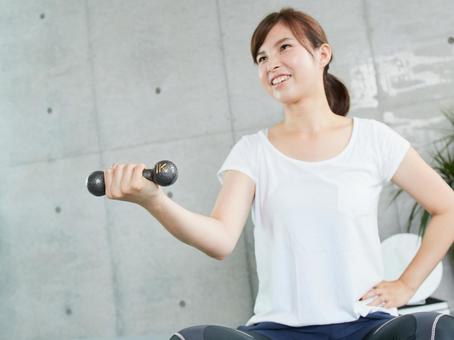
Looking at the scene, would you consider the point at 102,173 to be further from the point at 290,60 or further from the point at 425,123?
the point at 425,123

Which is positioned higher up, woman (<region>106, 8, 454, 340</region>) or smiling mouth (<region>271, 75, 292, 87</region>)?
smiling mouth (<region>271, 75, 292, 87</region>)

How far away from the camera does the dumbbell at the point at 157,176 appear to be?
3.24 ft

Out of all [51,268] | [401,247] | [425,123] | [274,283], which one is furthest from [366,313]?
[51,268]

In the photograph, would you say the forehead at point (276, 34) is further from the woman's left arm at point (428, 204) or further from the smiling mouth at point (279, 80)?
the woman's left arm at point (428, 204)

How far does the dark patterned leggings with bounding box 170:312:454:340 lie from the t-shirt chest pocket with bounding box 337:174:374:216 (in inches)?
12.0

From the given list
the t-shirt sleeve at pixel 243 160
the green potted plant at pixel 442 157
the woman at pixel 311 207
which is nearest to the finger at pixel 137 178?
the woman at pixel 311 207

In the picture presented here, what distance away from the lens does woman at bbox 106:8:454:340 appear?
1355mm

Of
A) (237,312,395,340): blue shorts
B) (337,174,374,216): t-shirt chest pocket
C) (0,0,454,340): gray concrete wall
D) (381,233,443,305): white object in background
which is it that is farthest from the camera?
(0,0,454,340): gray concrete wall

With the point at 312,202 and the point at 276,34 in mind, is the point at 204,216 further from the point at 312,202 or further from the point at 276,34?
the point at 276,34

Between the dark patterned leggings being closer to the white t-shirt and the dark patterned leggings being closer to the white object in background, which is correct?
the white t-shirt

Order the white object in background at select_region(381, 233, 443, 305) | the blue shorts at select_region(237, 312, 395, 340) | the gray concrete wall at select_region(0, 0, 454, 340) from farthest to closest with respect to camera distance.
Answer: the gray concrete wall at select_region(0, 0, 454, 340), the white object in background at select_region(381, 233, 443, 305), the blue shorts at select_region(237, 312, 395, 340)

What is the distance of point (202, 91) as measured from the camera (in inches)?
160

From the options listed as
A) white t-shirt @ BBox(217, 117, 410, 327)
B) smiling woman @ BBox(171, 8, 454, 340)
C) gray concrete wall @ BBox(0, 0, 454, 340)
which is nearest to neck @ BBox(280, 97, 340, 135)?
smiling woman @ BBox(171, 8, 454, 340)

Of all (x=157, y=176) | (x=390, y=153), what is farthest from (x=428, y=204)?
(x=157, y=176)
